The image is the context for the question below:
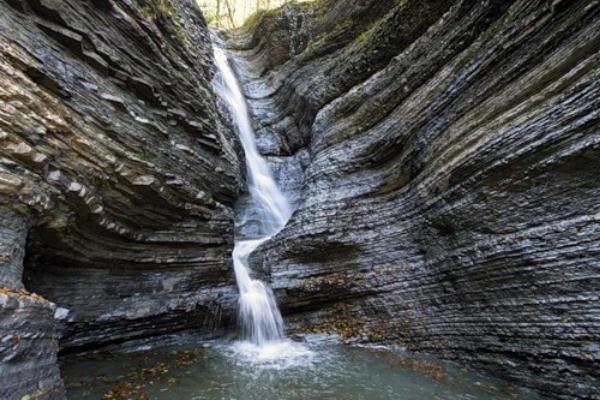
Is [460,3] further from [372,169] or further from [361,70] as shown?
[372,169]

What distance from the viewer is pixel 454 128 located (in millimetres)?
7895

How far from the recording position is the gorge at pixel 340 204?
17.4ft

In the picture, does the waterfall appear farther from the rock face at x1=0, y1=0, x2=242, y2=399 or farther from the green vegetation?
the green vegetation

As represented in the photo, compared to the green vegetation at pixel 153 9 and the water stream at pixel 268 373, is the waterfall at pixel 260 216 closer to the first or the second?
the water stream at pixel 268 373

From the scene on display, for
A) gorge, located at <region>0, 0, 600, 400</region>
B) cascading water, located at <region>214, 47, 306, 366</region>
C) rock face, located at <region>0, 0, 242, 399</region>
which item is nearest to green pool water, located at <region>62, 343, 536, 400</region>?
gorge, located at <region>0, 0, 600, 400</region>

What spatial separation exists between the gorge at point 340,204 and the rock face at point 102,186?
0.04 metres

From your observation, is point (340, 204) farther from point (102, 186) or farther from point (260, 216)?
point (102, 186)

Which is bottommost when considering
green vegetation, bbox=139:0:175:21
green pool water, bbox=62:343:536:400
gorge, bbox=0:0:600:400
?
green pool water, bbox=62:343:536:400

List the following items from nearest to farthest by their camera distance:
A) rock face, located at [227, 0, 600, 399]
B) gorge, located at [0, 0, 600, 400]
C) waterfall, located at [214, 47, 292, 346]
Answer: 1. gorge, located at [0, 0, 600, 400]
2. rock face, located at [227, 0, 600, 399]
3. waterfall, located at [214, 47, 292, 346]

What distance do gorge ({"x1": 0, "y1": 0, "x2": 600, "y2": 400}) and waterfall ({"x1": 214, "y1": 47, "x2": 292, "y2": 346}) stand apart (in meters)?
0.11

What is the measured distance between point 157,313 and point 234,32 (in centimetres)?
2315

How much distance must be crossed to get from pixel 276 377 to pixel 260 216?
7.93m

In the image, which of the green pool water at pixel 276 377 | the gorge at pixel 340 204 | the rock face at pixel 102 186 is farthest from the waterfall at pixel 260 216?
the green pool water at pixel 276 377

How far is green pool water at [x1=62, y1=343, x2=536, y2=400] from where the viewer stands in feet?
17.6
